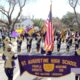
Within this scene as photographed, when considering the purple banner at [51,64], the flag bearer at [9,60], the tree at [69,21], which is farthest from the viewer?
the tree at [69,21]

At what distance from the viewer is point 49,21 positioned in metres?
16.7

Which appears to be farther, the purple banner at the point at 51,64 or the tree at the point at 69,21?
the tree at the point at 69,21

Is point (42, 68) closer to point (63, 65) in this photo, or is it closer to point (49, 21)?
point (63, 65)

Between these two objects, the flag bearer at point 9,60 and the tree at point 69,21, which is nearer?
the flag bearer at point 9,60

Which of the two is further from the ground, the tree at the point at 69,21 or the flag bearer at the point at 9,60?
the tree at the point at 69,21

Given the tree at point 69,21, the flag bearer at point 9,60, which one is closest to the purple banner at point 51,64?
the flag bearer at point 9,60

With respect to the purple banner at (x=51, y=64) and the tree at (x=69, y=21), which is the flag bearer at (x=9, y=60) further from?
the tree at (x=69, y=21)

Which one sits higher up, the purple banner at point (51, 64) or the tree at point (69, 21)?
the tree at point (69, 21)

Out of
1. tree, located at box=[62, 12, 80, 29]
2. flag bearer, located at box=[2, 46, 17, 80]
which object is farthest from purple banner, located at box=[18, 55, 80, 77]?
tree, located at box=[62, 12, 80, 29]

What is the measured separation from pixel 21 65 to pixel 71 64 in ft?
6.20

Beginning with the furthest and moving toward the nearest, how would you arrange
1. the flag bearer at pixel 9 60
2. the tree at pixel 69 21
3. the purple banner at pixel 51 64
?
the tree at pixel 69 21
the flag bearer at pixel 9 60
the purple banner at pixel 51 64

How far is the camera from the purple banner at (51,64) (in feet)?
48.8

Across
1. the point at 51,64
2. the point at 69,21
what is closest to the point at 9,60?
the point at 51,64

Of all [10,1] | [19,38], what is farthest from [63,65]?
[10,1]
